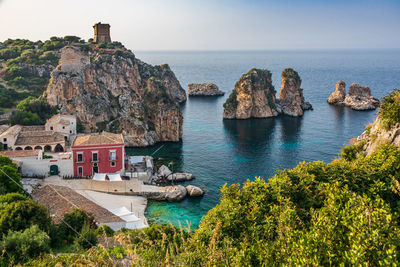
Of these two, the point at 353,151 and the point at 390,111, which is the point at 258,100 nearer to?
the point at 353,151

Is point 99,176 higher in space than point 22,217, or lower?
lower

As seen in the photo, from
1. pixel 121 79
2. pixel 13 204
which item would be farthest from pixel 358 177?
pixel 121 79

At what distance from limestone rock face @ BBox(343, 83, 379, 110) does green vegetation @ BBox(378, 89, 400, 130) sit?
59.8m

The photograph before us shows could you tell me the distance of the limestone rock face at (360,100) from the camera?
7781cm

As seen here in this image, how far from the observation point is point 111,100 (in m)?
55.6

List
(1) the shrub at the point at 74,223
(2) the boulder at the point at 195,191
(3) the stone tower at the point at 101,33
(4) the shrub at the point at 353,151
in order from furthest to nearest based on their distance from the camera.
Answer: (3) the stone tower at the point at 101,33 → (2) the boulder at the point at 195,191 → (4) the shrub at the point at 353,151 → (1) the shrub at the point at 74,223

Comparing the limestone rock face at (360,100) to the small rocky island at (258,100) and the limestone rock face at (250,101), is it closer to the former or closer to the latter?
the small rocky island at (258,100)

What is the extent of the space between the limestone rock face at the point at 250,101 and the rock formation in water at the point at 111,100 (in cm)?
1975

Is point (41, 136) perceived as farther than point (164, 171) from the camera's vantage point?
No

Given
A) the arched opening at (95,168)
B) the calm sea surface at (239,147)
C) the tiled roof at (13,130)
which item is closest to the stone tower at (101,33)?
the calm sea surface at (239,147)

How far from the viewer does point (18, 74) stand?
61.6 m

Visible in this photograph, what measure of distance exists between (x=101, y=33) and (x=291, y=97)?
49.9 m

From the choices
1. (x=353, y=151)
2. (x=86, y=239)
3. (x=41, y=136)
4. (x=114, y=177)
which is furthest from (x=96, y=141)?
(x=353, y=151)

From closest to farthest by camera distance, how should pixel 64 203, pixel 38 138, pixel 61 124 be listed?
pixel 64 203 < pixel 38 138 < pixel 61 124
